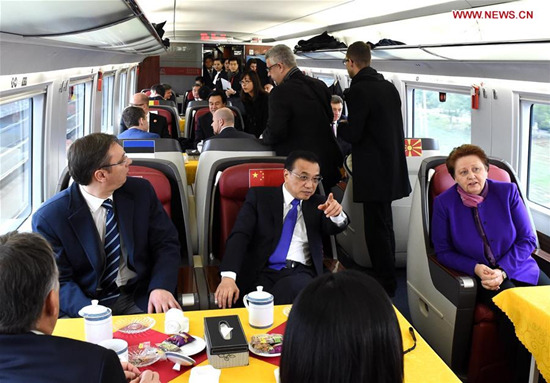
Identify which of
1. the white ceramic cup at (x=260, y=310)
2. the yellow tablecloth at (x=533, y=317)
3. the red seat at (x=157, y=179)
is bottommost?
the yellow tablecloth at (x=533, y=317)

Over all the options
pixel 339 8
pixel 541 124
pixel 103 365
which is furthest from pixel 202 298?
pixel 339 8

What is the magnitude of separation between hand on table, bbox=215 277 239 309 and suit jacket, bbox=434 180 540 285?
53.8 inches

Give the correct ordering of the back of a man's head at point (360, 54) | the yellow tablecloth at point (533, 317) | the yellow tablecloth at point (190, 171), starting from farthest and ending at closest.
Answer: the yellow tablecloth at point (190, 171) < the back of a man's head at point (360, 54) < the yellow tablecloth at point (533, 317)

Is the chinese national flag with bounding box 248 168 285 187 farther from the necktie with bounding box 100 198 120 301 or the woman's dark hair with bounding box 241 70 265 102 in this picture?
the woman's dark hair with bounding box 241 70 265 102

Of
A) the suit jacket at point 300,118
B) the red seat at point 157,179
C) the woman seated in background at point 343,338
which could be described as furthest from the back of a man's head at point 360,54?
A: the woman seated in background at point 343,338

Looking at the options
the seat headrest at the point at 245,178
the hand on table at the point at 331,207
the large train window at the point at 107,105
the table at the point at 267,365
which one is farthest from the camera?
the large train window at the point at 107,105

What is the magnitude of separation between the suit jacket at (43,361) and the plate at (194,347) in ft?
2.32

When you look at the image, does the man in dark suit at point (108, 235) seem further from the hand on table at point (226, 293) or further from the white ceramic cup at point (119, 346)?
the white ceramic cup at point (119, 346)

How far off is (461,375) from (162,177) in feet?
7.04

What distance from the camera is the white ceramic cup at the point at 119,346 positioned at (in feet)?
6.77

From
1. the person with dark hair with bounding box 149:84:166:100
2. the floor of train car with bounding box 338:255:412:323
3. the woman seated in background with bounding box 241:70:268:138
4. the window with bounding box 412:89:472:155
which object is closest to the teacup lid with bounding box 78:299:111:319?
the floor of train car with bounding box 338:255:412:323

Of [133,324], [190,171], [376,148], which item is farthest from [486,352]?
[190,171]

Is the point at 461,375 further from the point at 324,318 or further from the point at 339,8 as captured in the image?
the point at 339,8

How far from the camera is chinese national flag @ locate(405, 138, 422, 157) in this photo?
545 centimetres
